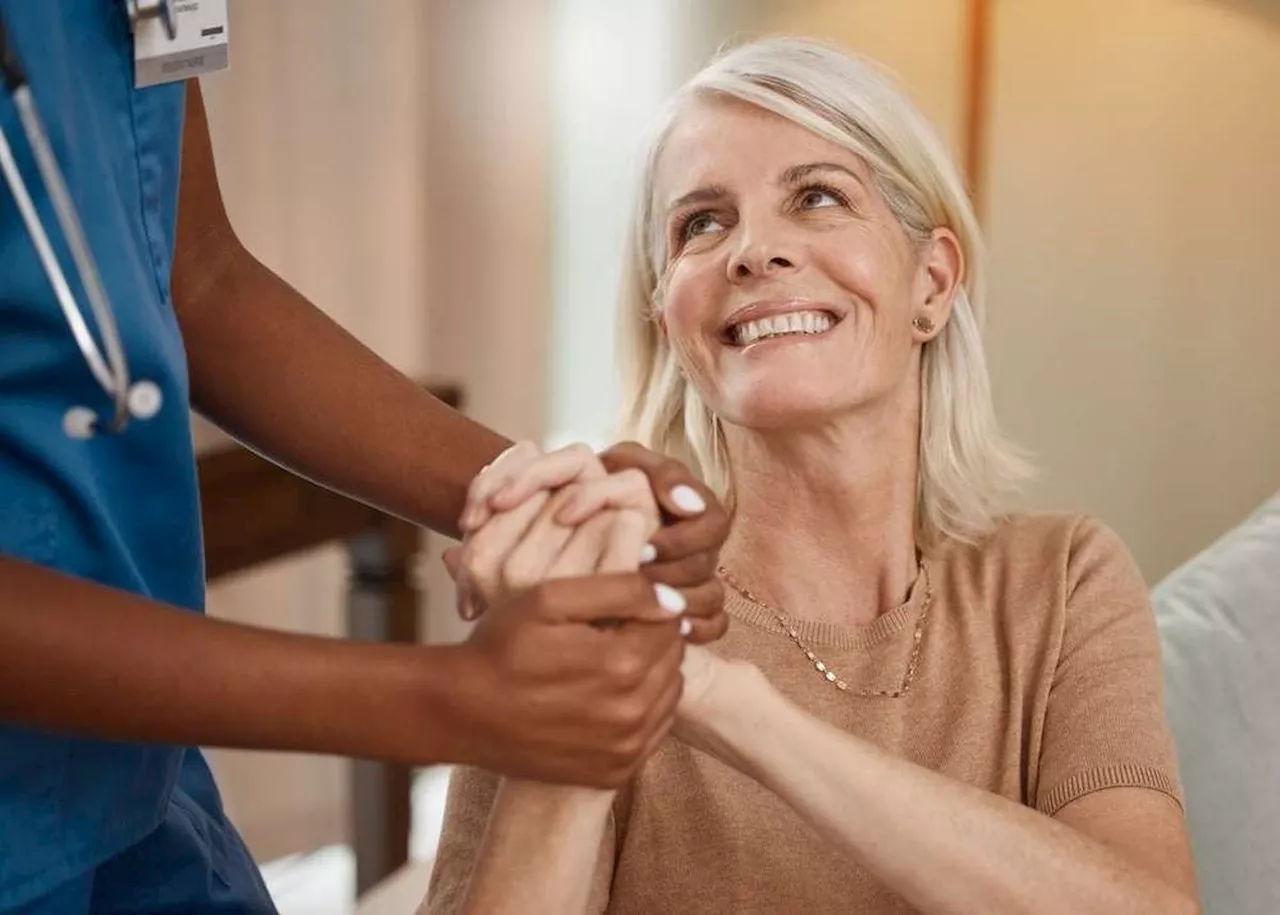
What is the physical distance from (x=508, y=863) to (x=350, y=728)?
395 millimetres

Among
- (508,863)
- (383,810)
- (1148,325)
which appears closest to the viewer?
(508,863)

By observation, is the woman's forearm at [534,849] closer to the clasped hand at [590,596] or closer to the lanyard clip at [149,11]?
the clasped hand at [590,596]

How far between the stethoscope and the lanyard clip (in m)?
0.10

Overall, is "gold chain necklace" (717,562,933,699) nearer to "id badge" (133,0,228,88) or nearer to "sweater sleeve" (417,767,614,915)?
"sweater sleeve" (417,767,614,915)

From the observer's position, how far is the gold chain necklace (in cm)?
143

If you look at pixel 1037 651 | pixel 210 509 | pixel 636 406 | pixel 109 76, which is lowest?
pixel 210 509

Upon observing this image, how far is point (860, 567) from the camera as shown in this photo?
1509 millimetres

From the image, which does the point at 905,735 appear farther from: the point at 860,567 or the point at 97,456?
the point at 97,456

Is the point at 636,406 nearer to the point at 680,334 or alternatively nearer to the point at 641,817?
the point at 680,334

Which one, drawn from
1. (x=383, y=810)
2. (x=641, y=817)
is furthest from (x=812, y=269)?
(x=383, y=810)

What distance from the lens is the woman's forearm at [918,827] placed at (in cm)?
119

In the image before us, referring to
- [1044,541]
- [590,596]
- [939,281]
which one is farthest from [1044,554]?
[590,596]

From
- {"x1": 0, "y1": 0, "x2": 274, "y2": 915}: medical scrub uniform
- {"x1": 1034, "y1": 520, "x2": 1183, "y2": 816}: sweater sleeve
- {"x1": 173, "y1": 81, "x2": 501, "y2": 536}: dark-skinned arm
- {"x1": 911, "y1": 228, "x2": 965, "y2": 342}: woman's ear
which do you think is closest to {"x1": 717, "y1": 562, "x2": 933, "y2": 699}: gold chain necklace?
{"x1": 1034, "y1": 520, "x2": 1183, "y2": 816}: sweater sleeve

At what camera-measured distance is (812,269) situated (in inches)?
57.7
